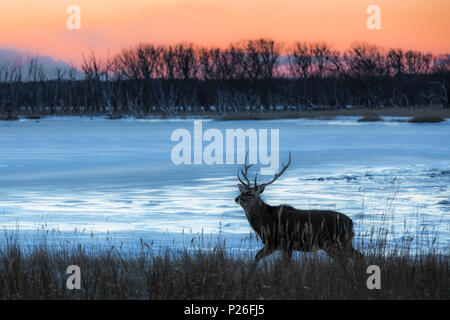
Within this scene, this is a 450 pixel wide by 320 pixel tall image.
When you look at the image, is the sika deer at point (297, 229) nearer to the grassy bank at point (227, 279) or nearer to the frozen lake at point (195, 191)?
the grassy bank at point (227, 279)

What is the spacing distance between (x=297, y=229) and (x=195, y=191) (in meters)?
7.82

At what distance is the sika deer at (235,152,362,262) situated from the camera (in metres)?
5.72

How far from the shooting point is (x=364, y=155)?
72.4 feet

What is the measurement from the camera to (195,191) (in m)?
13.5

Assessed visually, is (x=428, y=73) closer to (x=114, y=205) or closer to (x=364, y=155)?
(x=364, y=155)

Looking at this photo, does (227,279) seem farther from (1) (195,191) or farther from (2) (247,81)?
(2) (247,81)

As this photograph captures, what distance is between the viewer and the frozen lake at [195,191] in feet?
30.7

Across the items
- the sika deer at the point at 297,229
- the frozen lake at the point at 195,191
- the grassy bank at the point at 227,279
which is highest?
the sika deer at the point at 297,229

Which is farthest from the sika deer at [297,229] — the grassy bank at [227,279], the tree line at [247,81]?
the tree line at [247,81]

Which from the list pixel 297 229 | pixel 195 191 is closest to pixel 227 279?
pixel 297 229

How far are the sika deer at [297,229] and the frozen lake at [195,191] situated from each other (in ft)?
5.50

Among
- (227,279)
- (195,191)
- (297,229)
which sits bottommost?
(195,191)

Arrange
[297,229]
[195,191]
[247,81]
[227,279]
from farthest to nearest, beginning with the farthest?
[247,81]
[195,191]
[297,229]
[227,279]
